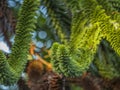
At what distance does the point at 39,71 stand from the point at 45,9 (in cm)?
20

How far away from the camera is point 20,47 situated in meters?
0.75

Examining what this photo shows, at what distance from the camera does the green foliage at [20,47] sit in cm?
67

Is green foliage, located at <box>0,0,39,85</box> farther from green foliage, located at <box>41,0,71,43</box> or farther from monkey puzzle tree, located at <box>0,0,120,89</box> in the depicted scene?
green foliage, located at <box>41,0,71,43</box>

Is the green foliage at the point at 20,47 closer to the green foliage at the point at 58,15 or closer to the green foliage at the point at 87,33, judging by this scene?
the green foliage at the point at 87,33

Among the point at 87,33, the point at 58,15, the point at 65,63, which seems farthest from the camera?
the point at 58,15

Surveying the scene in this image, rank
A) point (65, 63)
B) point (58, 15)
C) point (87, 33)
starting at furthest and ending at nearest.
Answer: point (58, 15)
point (87, 33)
point (65, 63)

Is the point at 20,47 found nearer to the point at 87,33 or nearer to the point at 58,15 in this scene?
the point at 87,33

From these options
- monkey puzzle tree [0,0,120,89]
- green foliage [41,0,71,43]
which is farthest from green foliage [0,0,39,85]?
green foliage [41,0,71,43]

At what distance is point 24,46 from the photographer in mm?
752

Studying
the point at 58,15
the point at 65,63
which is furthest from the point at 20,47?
the point at 58,15

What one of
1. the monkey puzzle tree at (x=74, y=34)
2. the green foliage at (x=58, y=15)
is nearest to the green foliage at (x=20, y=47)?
the monkey puzzle tree at (x=74, y=34)

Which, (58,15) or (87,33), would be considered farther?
(58,15)

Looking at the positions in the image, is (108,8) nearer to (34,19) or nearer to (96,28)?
(96,28)

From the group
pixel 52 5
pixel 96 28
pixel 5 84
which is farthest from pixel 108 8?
pixel 5 84
